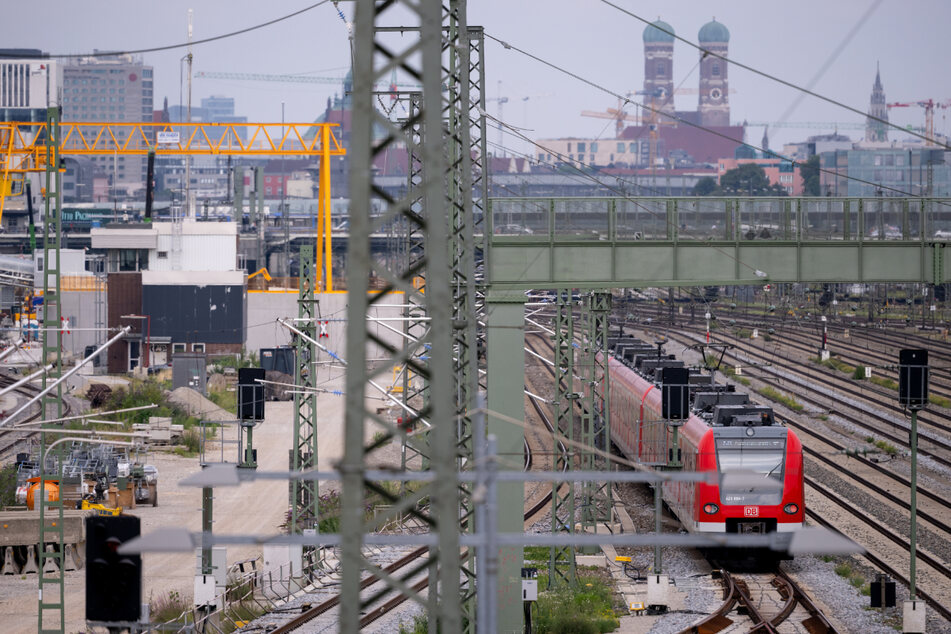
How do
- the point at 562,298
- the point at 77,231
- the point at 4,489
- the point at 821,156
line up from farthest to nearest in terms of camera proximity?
→ the point at 821,156
the point at 77,231
the point at 4,489
the point at 562,298

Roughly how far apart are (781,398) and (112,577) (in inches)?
1475

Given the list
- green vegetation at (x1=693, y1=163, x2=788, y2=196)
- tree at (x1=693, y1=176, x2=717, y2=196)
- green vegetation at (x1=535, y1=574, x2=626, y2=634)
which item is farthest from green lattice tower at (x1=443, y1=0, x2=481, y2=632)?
tree at (x1=693, y1=176, x2=717, y2=196)

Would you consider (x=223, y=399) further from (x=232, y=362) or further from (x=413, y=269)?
(x=413, y=269)

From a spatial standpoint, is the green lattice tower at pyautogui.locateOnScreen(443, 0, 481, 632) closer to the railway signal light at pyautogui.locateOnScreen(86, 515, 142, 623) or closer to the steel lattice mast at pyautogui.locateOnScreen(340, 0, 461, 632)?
the railway signal light at pyautogui.locateOnScreen(86, 515, 142, 623)

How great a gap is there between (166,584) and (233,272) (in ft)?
120

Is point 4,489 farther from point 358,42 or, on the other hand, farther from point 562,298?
point 358,42

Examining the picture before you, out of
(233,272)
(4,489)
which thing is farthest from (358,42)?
(233,272)

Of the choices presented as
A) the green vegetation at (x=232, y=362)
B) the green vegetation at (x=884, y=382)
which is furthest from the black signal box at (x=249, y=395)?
the green vegetation at (x=232, y=362)

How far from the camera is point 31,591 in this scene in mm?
22953

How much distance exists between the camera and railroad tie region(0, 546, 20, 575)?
2466cm

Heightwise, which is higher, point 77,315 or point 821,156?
point 821,156

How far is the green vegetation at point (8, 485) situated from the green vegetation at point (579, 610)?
14.4 metres

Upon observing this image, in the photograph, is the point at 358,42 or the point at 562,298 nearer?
the point at 358,42

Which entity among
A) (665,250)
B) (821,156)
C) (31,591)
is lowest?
(31,591)
